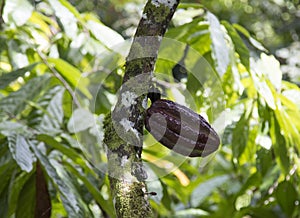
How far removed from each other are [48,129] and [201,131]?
85 centimetres

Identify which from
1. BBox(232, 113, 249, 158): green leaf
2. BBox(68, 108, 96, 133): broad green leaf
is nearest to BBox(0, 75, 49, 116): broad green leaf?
BBox(68, 108, 96, 133): broad green leaf

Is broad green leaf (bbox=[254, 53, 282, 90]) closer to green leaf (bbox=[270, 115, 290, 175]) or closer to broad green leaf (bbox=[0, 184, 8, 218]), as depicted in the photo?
green leaf (bbox=[270, 115, 290, 175])

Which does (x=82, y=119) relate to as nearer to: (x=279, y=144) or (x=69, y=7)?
(x=69, y=7)

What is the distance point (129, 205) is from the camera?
79cm

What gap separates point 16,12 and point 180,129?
2.31 ft

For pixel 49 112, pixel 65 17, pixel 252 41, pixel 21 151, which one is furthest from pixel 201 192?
pixel 21 151

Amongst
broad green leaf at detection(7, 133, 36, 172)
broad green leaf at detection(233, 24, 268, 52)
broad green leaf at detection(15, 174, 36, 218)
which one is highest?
broad green leaf at detection(233, 24, 268, 52)

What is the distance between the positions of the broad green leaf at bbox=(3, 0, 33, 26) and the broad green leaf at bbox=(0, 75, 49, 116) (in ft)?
1.05

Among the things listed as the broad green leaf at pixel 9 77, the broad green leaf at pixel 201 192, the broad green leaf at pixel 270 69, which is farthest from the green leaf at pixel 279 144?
the broad green leaf at pixel 201 192

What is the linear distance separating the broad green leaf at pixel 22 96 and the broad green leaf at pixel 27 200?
0.81 feet

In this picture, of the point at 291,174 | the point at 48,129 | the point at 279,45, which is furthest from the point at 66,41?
the point at 279,45

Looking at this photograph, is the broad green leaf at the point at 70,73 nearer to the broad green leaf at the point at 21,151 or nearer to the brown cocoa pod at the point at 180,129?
the broad green leaf at the point at 21,151

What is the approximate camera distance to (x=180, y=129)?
3.01 feet

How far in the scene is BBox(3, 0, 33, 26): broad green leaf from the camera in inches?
56.9
